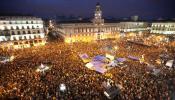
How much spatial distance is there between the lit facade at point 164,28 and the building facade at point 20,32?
54975 mm

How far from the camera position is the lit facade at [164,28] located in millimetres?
71938

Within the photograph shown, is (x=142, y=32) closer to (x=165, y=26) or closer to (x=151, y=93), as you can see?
(x=165, y=26)

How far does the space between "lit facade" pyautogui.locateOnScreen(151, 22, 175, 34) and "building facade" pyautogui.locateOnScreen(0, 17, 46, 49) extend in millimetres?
54975

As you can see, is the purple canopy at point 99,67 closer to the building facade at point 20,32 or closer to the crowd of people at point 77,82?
the crowd of people at point 77,82

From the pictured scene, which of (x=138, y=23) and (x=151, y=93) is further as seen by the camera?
(x=138, y=23)

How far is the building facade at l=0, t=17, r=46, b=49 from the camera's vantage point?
1912 inches

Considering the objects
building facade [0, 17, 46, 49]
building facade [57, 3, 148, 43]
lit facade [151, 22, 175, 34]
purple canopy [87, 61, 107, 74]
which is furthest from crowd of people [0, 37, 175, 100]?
lit facade [151, 22, 175, 34]

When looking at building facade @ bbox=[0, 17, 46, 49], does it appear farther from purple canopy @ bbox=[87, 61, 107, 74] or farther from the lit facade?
the lit facade

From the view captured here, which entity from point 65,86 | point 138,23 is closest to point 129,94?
point 65,86

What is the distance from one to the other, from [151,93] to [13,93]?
16.6m

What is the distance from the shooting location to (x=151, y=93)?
61.8 feet

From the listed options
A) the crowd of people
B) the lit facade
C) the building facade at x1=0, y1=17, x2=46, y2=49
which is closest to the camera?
the crowd of people

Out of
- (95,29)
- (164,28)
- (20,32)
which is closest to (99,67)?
(20,32)

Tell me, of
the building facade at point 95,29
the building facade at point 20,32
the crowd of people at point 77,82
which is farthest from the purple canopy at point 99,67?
the building facade at point 95,29
